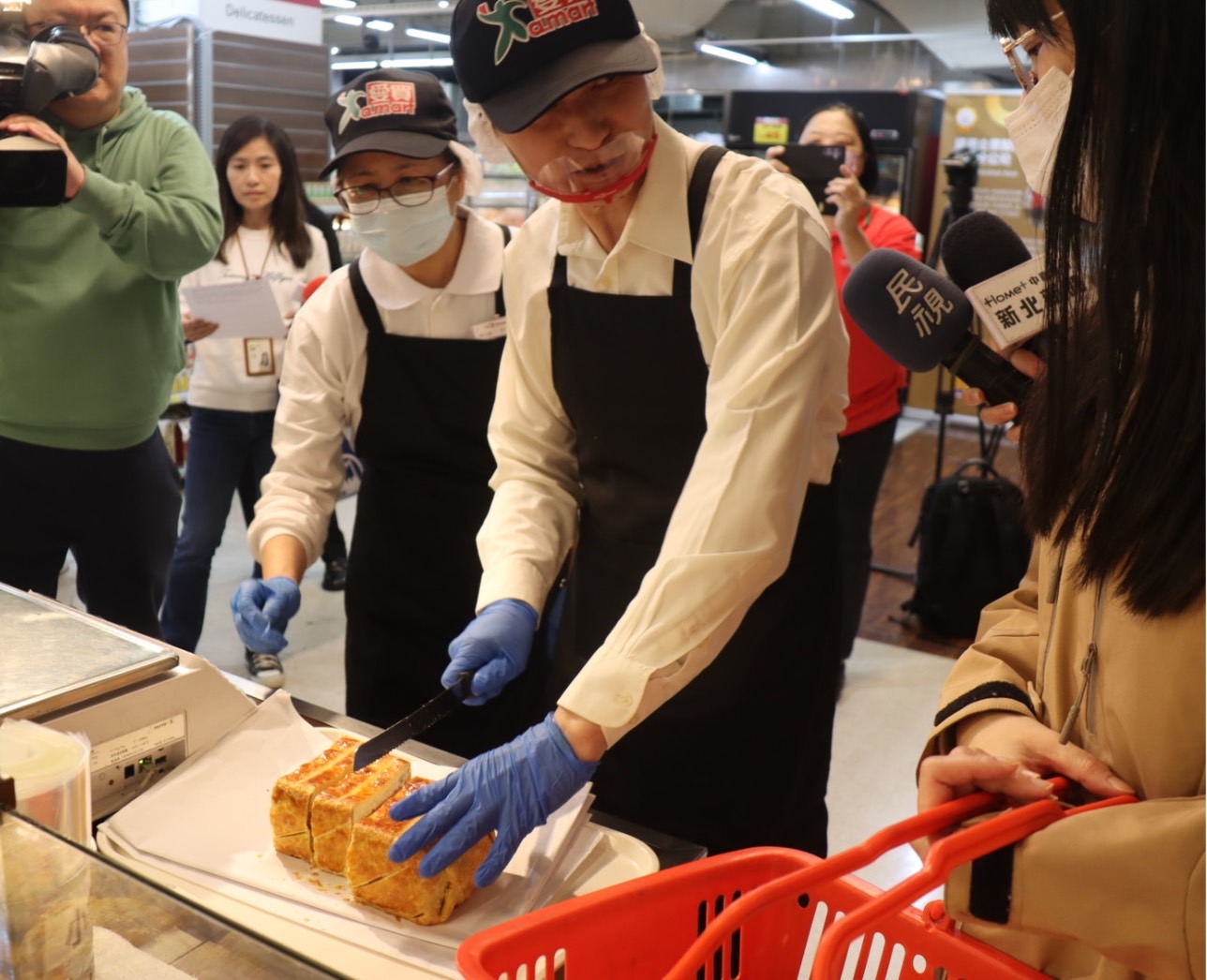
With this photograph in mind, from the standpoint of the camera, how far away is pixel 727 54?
8203 millimetres

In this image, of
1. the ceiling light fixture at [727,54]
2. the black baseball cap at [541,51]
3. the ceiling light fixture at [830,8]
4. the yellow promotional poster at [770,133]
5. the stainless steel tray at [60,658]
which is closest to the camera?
the stainless steel tray at [60,658]

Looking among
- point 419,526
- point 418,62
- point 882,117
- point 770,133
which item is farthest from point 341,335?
point 882,117

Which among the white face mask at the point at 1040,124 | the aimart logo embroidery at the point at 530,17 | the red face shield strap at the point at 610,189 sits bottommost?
the red face shield strap at the point at 610,189

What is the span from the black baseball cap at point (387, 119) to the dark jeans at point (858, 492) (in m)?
1.85

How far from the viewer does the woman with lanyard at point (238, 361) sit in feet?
11.9

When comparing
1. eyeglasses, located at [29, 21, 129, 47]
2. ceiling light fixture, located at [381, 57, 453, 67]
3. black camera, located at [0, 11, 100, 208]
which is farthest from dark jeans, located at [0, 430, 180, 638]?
ceiling light fixture, located at [381, 57, 453, 67]

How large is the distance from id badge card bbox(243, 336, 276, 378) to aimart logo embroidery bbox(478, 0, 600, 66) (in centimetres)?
249

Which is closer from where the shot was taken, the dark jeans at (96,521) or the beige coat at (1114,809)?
the beige coat at (1114,809)

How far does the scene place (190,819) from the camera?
3.97ft

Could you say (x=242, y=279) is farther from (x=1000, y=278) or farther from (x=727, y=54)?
(x=727, y=54)

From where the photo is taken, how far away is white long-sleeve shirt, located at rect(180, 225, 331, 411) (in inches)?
146

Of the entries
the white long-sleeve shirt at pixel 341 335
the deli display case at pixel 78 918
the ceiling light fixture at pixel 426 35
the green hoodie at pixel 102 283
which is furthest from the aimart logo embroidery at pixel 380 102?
the ceiling light fixture at pixel 426 35

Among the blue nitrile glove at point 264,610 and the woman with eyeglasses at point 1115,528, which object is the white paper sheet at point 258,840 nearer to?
the blue nitrile glove at point 264,610

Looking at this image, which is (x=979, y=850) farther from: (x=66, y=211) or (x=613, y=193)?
(x=66, y=211)
